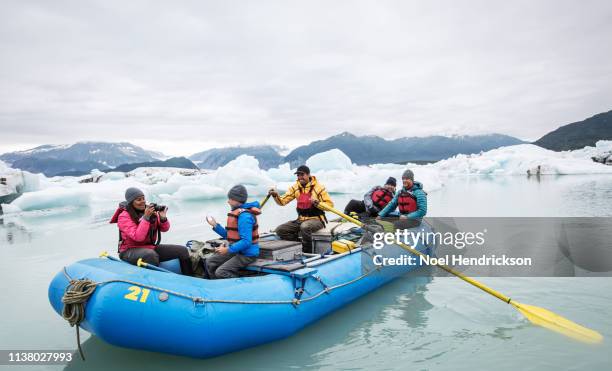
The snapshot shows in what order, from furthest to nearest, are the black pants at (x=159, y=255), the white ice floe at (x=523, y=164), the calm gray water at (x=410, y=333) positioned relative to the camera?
1. the white ice floe at (x=523, y=164)
2. the black pants at (x=159, y=255)
3. the calm gray water at (x=410, y=333)

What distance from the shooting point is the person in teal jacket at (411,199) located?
6441 mm

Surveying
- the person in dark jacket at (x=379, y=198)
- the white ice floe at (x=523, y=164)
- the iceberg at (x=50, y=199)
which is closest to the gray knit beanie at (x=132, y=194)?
the person in dark jacket at (x=379, y=198)

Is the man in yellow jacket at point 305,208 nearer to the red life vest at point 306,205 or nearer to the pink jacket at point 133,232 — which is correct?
the red life vest at point 306,205

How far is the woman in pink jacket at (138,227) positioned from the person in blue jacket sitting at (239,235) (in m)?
0.58

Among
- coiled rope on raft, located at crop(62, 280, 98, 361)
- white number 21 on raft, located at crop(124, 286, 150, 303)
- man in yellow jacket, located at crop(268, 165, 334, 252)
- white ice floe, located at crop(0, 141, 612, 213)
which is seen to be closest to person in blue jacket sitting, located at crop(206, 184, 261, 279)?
white number 21 on raft, located at crop(124, 286, 150, 303)

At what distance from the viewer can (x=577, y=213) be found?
12078mm

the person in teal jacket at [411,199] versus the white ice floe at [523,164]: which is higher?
the white ice floe at [523,164]

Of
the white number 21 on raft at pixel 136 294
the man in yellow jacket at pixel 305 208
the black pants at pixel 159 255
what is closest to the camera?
the white number 21 on raft at pixel 136 294

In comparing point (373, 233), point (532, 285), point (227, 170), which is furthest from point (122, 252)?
point (227, 170)

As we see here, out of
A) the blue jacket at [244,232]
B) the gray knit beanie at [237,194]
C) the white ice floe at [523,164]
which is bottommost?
the blue jacket at [244,232]

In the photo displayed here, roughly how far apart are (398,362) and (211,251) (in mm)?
2289

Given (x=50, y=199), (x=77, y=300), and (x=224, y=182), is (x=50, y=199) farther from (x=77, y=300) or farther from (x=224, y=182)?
(x=77, y=300)

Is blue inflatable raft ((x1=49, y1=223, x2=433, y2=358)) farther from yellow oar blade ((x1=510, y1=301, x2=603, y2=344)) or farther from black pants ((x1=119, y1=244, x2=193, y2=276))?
yellow oar blade ((x1=510, y1=301, x2=603, y2=344))

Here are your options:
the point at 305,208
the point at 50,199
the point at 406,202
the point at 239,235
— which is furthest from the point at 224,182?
the point at 239,235
